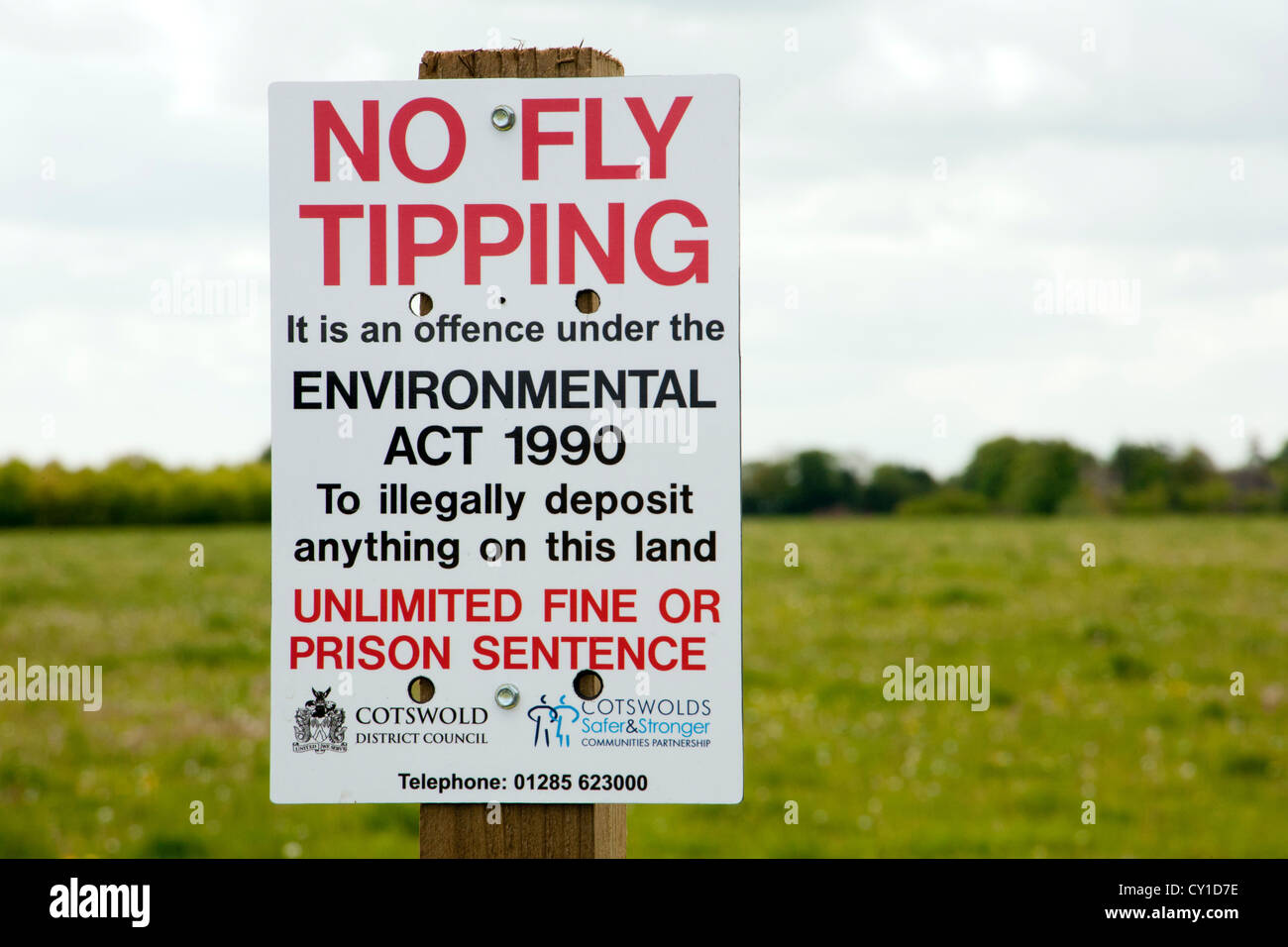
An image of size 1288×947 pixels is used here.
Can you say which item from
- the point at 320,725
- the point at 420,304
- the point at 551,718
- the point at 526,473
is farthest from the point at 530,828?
the point at 420,304

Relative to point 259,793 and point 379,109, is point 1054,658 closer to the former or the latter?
Result: point 259,793

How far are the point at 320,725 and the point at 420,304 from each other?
47.2 inches

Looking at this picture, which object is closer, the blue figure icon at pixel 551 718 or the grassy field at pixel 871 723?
the blue figure icon at pixel 551 718

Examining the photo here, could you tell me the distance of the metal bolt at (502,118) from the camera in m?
3.33

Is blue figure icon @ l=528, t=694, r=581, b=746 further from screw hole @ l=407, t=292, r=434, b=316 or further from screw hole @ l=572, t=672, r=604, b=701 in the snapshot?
screw hole @ l=407, t=292, r=434, b=316

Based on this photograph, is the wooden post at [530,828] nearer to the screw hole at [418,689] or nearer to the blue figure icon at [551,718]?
the blue figure icon at [551,718]

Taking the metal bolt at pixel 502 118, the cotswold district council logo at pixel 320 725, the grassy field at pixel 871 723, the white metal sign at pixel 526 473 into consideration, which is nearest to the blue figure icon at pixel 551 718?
the white metal sign at pixel 526 473

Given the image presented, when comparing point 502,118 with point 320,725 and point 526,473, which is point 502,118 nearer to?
point 526,473

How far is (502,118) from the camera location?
3.34 m

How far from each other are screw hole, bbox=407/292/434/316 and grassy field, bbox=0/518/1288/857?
5.80 m

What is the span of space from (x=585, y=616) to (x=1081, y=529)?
25455mm
